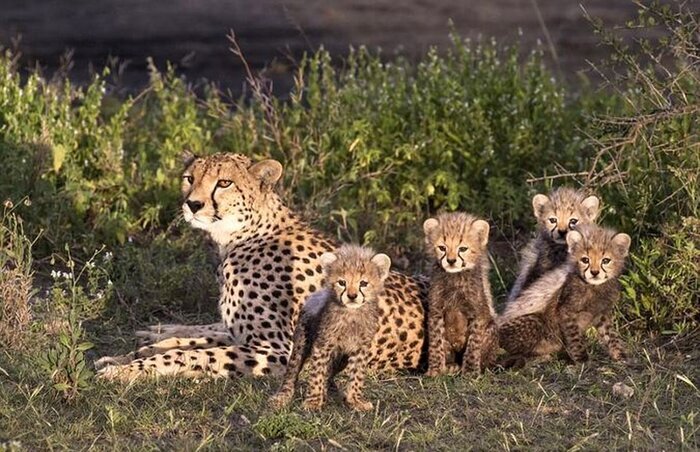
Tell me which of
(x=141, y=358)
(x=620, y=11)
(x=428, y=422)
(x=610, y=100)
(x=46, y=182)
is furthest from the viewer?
(x=620, y=11)

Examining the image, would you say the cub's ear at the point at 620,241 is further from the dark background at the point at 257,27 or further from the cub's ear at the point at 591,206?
the dark background at the point at 257,27

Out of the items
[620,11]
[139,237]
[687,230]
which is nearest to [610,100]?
[687,230]

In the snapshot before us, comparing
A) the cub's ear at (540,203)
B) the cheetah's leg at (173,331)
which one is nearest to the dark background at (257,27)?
the cheetah's leg at (173,331)

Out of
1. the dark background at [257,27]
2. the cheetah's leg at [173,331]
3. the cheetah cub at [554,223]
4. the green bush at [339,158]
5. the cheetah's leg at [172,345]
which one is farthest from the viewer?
the dark background at [257,27]

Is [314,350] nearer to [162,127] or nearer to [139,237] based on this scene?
[139,237]

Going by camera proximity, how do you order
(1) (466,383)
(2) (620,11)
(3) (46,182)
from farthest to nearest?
1. (2) (620,11)
2. (3) (46,182)
3. (1) (466,383)

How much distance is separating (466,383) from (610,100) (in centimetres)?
345

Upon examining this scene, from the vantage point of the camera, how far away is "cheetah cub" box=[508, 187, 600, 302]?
6.95 metres

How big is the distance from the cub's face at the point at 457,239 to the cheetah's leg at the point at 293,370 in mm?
733

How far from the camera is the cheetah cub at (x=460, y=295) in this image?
6391mm

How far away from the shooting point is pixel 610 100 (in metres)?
9.15

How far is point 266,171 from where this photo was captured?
7.06m

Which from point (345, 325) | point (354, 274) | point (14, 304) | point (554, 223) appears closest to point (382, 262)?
point (354, 274)

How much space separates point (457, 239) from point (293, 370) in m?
0.95
